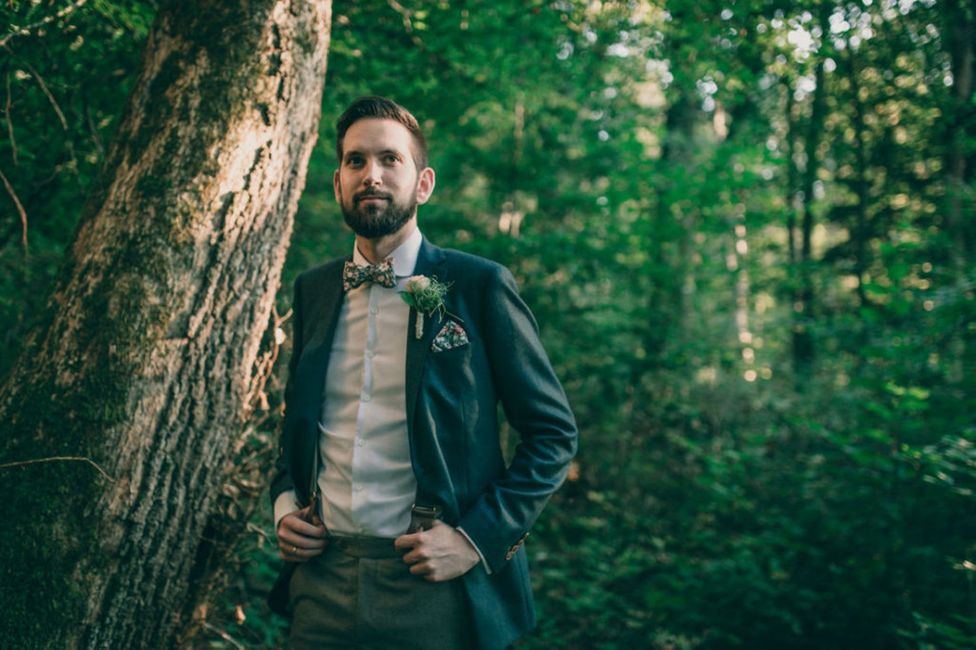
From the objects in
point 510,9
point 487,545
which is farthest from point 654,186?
point 487,545

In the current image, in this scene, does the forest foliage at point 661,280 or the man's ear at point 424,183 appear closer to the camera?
the man's ear at point 424,183

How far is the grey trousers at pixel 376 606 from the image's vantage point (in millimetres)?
1894

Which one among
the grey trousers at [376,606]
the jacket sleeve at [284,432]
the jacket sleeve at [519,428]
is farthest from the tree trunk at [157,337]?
the jacket sleeve at [519,428]

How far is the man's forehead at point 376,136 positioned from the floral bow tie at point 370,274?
398 millimetres

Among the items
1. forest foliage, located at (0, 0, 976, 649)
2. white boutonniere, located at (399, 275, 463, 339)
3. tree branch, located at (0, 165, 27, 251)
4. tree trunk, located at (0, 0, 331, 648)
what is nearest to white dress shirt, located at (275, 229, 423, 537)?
white boutonniere, located at (399, 275, 463, 339)

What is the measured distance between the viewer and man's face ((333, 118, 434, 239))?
211 centimetres

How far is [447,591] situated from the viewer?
1936 mm

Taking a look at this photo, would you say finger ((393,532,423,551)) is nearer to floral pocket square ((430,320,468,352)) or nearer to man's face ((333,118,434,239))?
floral pocket square ((430,320,468,352))

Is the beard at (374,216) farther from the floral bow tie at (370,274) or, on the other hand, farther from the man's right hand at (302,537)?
the man's right hand at (302,537)

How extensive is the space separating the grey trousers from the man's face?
1.08 metres

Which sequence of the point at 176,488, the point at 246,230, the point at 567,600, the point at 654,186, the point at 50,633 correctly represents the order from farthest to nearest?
1. the point at 654,186
2. the point at 567,600
3. the point at 246,230
4. the point at 176,488
5. the point at 50,633

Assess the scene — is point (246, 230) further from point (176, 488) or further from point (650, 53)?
point (650, 53)

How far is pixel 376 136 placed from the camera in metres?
2.14

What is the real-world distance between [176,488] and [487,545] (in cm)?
119
